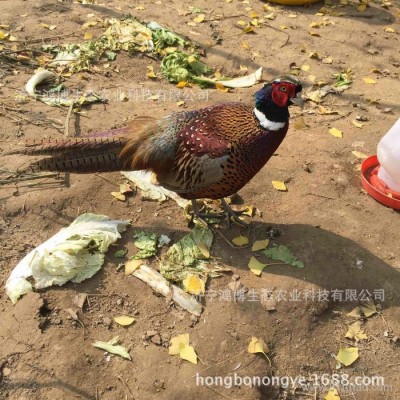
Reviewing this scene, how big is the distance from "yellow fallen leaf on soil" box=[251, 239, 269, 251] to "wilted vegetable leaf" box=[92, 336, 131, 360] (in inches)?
46.9

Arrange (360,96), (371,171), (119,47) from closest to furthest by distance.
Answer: (371,171) < (360,96) < (119,47)

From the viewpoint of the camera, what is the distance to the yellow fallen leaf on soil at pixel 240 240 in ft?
10.9

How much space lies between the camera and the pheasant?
3008 mm

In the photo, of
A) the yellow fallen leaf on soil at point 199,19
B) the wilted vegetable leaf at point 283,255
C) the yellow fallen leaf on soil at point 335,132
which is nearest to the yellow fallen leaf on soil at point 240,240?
the wilted vegetable leaf at point 283,255

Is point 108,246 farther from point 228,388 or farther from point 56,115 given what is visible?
point 56,115

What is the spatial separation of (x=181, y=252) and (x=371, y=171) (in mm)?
1966

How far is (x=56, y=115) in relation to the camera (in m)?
4.43

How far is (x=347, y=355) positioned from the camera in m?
2.77

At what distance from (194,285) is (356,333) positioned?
1109 millimetres

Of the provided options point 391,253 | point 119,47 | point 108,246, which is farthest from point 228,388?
point 119,47

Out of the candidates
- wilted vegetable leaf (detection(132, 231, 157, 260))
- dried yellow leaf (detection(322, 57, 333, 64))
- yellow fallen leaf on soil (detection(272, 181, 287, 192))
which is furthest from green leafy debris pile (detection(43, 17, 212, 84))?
wilted vegetable leaf (detection(132, 231, 157, 260))

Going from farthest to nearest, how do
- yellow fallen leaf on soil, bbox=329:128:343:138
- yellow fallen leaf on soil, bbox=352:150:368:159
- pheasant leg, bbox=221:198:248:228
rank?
yellow fallen leaf on soil, bbox=329:128:343:138 < yellow fallen leaf on soil, bbox=352:150:368:159 < pheasant leg, bbox=221:198:248:228

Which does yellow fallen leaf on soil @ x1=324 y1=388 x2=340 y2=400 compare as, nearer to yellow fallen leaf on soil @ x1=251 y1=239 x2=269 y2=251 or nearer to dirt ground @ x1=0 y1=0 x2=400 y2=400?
dirt ground @ x1=0 y1=0 x2=400 y2=400

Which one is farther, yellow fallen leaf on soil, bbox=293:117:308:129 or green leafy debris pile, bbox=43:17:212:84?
green leafy debris pile, bbox=43:17:212:84
